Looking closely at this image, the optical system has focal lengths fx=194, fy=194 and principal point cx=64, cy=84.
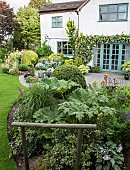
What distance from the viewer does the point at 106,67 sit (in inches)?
547

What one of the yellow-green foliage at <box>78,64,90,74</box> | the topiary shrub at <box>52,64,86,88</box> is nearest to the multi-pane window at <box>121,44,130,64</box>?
the yellow-green foliage at <box>78,64,90,74</box>

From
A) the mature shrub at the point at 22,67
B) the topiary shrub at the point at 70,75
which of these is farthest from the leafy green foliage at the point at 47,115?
→ the mature shrub at the point at 22,67

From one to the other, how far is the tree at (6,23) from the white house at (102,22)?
5316 millimetres

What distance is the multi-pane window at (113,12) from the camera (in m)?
12.5

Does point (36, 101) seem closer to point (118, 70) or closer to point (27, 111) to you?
point (27, 111)

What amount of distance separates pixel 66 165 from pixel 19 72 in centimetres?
994

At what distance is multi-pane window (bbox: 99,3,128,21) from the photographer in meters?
12.5

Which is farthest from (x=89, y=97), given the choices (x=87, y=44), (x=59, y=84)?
(x=87, y=44)

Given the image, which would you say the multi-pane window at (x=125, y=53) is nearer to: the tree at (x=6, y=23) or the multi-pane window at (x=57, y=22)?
the multi-pane window at (x=57, y=22)

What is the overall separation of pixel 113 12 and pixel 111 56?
2889 mm

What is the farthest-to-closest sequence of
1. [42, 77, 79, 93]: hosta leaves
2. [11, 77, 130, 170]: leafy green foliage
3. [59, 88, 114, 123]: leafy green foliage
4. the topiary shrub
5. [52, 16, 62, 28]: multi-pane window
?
[52, 16, 62, 28]: multi-pane window → the topiary shrub → [42, 77, 79, 93]: hosta leaves → [59, 88, 114, 123]: leafy green foliage → [11, 77, 130, 170]: leafy green foliage

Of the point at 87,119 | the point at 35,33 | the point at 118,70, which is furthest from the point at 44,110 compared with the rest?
the point at 35,33

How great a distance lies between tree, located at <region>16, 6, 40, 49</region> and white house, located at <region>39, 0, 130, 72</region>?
5248 mm

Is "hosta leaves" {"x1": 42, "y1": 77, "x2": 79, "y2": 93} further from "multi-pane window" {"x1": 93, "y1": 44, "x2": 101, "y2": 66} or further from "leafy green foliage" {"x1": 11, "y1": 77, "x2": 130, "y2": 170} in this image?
"multi-pane window" {"x1": 93, "y1": 44, "x2": 101, "y2": 66}
